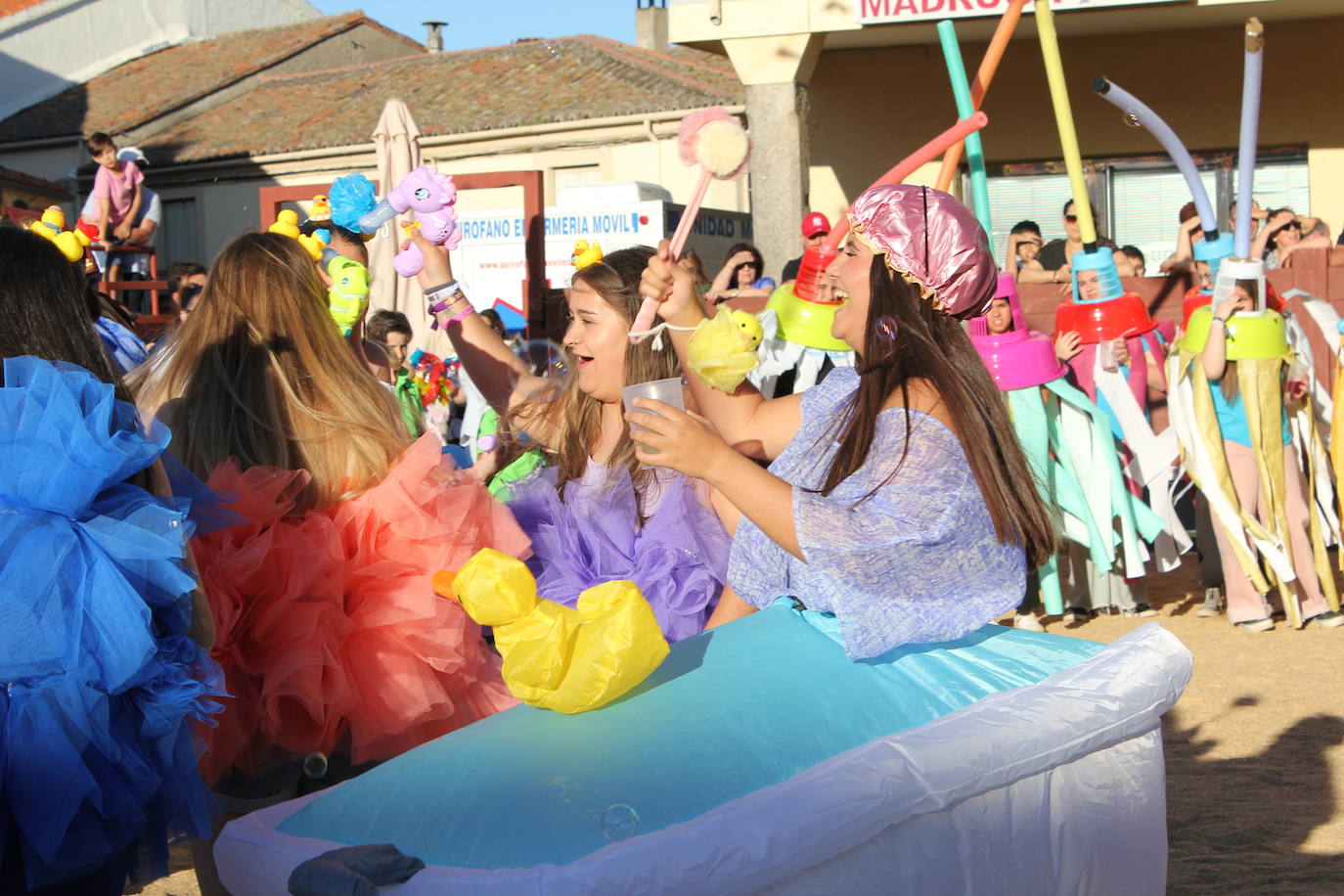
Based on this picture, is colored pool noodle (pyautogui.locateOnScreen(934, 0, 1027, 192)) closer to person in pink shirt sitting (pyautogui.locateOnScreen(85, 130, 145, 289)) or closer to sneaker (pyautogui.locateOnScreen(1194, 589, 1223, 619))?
sneaker (pyautogui.locateOnScreen(1194, 589, 1223, 619))

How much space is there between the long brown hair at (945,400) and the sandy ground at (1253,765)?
1.88m

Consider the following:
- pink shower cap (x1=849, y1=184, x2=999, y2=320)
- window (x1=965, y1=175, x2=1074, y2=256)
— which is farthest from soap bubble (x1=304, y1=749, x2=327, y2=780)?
window (x1=965, y1=175, x2=1074, y2=256)

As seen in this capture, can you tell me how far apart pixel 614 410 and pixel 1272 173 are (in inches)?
439

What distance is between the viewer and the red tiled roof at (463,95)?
1909 cm

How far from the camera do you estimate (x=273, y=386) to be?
3.03 meters

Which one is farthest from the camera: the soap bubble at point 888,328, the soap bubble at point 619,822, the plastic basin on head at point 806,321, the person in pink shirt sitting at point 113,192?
the person in pink shirt sitting at point 113,192

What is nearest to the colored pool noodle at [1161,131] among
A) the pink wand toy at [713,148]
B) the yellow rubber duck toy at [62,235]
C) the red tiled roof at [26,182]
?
the pink wand toy at [713,148]

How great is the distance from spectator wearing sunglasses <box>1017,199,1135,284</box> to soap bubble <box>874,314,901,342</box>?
6.92m

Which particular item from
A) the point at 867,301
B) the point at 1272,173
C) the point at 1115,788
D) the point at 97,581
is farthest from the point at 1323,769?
the point at 1272,173

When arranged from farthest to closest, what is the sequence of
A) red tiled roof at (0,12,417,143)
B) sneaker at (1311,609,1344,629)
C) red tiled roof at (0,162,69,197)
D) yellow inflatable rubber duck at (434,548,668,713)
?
red tiled roof at (0,12,417,143)
red tiled roof at (0,162,69,197)
sneaker at (1311,609,1344,629)
yellow inflatable rubber duck at (434,548,668,713)

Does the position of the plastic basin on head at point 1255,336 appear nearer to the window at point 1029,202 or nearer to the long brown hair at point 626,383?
the long brown hair at point 626,383

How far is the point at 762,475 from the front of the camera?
2.40 metres

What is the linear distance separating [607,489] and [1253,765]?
109 inches

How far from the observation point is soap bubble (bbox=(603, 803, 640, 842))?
195cm
